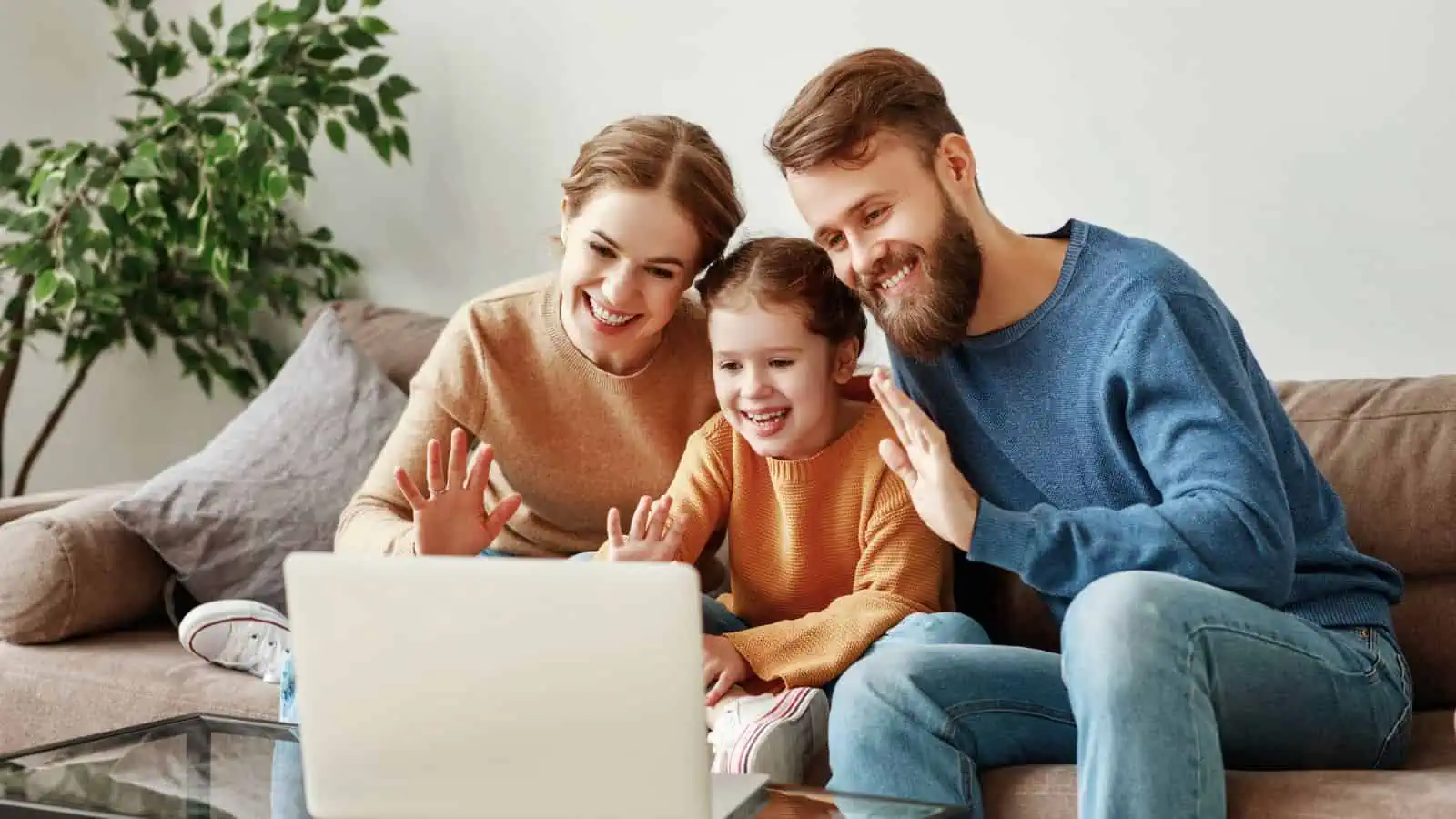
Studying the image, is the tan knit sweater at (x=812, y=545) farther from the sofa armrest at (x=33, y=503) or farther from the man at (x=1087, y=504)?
the sofa armrest at (x=33, y=503)

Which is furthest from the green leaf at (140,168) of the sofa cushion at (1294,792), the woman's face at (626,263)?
the sofa cushion at (1294,792)

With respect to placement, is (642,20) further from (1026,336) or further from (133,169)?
(1026,336)

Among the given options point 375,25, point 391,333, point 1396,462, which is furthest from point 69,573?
point 1396,462

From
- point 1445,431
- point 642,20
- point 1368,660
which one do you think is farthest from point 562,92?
point 1368,660

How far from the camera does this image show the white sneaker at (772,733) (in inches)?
63.2

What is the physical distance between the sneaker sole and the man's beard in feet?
1.32

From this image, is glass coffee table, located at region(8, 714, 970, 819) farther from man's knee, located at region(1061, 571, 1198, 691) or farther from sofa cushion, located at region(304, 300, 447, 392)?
sofa cushion, located at region(304, 300, 447, 392)

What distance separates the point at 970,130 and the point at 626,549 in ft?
3.44

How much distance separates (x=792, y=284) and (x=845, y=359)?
129 millimetres

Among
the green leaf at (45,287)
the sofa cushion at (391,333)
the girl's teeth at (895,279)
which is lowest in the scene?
the sofa cushion at (391,333)

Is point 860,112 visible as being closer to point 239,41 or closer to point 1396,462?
point 1396,462

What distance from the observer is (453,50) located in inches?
117

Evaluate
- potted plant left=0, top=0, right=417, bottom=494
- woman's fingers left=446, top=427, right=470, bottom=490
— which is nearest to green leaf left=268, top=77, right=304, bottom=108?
potted plant left=0, top=0, right=417, bottom=494

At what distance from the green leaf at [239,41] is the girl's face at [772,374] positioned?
1307mm
